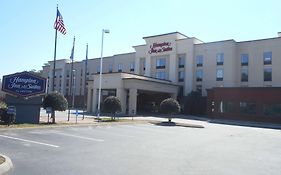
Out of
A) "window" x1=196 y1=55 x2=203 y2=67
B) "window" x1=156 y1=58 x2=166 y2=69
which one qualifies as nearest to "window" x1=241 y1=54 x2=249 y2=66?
"window" x1=196 y1=55 x2=203 y2=67

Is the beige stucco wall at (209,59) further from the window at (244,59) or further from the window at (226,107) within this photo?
the window at (226,107)

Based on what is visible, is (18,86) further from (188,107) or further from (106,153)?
(188,107)

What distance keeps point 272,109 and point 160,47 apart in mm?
28533

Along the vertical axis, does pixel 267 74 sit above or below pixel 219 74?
below

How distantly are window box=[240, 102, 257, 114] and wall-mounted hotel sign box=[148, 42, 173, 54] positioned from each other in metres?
22.5

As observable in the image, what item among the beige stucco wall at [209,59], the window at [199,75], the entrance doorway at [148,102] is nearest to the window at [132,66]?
the beige stucco wall at [209,59]

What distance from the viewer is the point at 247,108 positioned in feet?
151

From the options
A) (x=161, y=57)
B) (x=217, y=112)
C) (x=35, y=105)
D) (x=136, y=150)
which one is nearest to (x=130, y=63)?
(x=161, y=57)

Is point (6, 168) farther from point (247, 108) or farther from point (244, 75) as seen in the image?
point (244, 75)

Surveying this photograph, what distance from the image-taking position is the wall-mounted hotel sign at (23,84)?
73.9ft

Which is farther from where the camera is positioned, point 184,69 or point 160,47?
point 160,47

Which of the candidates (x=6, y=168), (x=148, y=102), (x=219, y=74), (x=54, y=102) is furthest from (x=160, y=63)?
(x=6, y=168)

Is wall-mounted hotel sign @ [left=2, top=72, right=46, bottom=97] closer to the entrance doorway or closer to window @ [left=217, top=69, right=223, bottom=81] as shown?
the entrance doorway

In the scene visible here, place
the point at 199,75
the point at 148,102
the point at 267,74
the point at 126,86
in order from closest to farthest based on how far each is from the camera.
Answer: the point at 126,86, the point at 267,74, the point at 199,75, the point at 148,102
